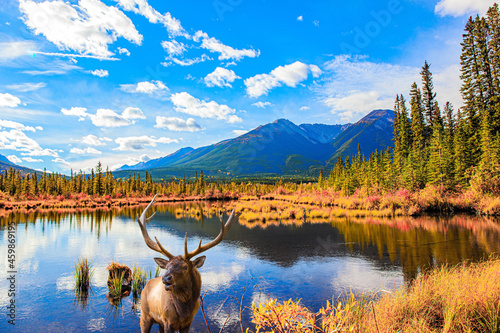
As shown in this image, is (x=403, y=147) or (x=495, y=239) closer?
(x=495, y=239)

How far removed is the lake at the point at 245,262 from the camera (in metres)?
8.92

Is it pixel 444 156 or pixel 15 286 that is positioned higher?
pixel 444 156

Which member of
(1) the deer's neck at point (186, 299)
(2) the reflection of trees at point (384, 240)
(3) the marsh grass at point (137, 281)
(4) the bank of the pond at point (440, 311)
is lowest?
(2) the reflection of trees at point (384, 240)

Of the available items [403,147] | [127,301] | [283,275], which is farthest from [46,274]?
[403,147]

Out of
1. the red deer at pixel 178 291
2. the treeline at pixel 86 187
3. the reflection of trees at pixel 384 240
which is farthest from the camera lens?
the treeline at pixel 86 187

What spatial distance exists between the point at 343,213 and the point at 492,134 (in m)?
20.5

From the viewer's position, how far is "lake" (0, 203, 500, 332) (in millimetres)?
8922

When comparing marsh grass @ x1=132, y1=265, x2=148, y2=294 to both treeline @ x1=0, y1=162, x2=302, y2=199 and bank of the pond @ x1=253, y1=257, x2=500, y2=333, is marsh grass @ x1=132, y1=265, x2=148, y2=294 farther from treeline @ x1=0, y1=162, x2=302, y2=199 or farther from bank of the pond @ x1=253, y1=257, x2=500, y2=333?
treeline @ x1=0, y1=162, x2=302, y2=199

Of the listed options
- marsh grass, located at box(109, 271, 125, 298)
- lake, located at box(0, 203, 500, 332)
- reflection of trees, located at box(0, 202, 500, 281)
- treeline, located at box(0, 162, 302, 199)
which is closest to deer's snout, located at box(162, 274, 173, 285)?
lake, located at box(0, 203, 500, 332)

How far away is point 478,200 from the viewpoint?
96.3 ft

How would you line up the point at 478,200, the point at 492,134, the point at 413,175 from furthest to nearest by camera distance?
the point at 413,175
the point at 492,134
the point at 478,200

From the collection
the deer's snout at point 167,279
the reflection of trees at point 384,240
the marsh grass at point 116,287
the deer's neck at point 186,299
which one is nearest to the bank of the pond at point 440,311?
the deer's neck at point 186,299

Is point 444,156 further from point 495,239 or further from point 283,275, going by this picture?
point 283,275

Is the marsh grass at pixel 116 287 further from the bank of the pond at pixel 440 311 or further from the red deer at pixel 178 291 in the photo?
the red deer at pixel 178 291
